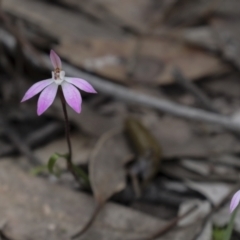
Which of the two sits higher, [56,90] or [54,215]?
[56,90]

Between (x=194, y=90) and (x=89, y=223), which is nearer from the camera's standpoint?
(x=89, y=223)

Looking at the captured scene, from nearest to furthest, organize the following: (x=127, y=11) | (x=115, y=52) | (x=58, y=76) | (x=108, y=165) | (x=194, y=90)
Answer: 1. (x=58, y=76)
2. (x=108, y=165)
3. (x=194, y=90)
4. (x=115, y=52)
5. (x=127, y=11)

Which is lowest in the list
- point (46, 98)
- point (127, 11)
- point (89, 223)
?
point (89, 223)

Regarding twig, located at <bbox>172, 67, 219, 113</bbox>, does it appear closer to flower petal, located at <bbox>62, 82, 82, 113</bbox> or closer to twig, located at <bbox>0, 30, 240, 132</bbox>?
twig, located at <bbox>0, 30, 240, 132</bbox>

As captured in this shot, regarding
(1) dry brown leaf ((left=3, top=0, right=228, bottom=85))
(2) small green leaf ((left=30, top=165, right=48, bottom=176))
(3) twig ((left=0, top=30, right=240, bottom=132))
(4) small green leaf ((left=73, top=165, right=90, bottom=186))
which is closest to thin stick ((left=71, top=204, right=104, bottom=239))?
(4) small green leaf ((left=73, top=165, right=90, bottom=186))

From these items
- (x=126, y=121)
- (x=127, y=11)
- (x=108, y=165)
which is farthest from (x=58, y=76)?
(x=127, y=11)

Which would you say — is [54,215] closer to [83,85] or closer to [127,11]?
[83,85]
